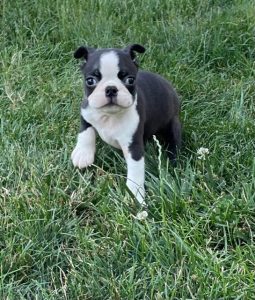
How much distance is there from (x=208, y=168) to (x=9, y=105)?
1523mm

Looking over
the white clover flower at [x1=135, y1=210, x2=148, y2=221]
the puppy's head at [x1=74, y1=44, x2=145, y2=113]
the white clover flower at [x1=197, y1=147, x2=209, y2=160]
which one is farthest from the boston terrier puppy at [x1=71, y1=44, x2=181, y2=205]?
the white clover flower at [x1=197, y1=147, x2=209, y2=160]

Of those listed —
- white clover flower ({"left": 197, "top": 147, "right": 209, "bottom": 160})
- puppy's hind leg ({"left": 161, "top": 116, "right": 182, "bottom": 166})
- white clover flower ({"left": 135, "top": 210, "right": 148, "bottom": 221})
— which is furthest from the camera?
puppy's hind leg ({"left": 161, "top": 116, "right": 182, "bottom": 166})

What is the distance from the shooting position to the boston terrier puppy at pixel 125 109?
345cm

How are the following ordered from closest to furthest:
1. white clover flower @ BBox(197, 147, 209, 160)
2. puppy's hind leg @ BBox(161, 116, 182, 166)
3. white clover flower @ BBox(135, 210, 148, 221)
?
white clover flower @ BBox(135, 210, 148, 221) → white clover flower @ BBox(197, 147, 209, 160) → puppy's hind leg @ BBox(161, 116, 182, 166)

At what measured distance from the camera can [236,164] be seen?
3879 millimetres

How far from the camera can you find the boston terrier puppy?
11.3 ft

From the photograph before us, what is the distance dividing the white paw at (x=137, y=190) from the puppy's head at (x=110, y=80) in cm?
41

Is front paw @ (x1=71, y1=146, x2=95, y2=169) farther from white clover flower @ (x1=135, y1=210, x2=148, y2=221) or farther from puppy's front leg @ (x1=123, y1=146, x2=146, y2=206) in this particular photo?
white clover flower @ (x1=135, y1=210, x2=148, y2=221)

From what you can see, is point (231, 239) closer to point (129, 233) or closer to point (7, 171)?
point (129, 233)

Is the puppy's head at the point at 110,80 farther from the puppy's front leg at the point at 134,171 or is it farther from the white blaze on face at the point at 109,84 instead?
the puppy's front leg at the point at 134,171

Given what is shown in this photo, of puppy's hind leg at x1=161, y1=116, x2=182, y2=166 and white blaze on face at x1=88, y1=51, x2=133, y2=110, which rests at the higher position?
white blaze on face at x1=88, y1=51, x2=133, y2=110

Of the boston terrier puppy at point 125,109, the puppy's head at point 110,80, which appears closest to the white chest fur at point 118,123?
the boston terrier puppy at point 125,109

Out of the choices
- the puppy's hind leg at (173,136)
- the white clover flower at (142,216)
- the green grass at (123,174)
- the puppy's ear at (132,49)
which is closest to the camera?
the green grass at (123,174)

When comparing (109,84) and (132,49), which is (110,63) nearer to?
(109,84)
